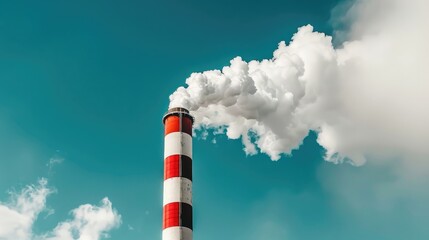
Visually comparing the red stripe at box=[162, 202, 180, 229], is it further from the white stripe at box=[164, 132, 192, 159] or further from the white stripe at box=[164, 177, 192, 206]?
the white stripe at box=[164, 132, 192, 159]

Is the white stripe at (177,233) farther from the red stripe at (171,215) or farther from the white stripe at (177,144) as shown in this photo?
the white stripe at (177,144)

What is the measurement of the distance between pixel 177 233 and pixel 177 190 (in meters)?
2.35

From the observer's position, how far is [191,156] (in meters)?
31.2

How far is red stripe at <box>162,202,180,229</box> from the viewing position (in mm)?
28772

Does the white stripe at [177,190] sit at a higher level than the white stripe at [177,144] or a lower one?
lower

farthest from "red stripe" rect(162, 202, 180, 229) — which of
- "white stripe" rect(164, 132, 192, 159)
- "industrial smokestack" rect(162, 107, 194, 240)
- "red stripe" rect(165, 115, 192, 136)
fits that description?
"red stripe" rect(165, 115, 192, 136)

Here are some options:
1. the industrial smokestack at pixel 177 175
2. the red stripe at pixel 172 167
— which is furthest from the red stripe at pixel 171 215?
the red stripe at pixel 172 167

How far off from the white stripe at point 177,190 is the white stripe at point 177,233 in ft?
5.01

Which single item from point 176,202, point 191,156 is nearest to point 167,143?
point 191,156

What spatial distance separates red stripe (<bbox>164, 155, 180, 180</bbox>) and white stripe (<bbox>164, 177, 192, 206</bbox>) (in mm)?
290

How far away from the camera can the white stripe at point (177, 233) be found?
2841 cm

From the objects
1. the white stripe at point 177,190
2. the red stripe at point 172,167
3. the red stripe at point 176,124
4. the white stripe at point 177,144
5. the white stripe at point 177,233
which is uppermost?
the red stripe at point 176,124

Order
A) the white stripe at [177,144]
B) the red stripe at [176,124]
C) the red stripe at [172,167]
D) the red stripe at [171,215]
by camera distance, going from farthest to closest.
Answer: the red stripe at [176,124]
the white stripe at [177,144]
the red stripe at [172,167]
the red stripe at [171,215]

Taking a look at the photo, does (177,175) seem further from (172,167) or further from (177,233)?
(177,233)
